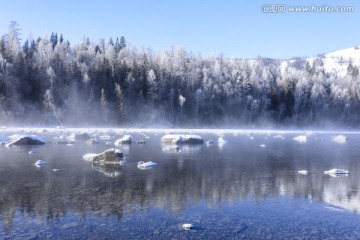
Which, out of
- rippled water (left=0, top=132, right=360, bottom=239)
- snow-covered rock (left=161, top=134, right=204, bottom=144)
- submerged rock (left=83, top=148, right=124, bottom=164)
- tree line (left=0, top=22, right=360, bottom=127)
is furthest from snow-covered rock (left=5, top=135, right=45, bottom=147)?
tree line (left=0, top=22, right=360, bottom=127)

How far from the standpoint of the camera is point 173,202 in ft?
60.5

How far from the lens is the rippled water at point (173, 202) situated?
1426 cm

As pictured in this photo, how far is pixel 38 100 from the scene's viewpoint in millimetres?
103688

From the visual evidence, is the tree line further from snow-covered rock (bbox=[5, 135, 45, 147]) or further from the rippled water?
the rippled water

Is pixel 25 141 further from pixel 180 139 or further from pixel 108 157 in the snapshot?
pixel 180 139

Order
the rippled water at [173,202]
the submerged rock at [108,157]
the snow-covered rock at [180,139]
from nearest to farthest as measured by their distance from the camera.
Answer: the rippled water at [173,202], the submerged rock at [108,157], the snow-covered rock at [180,139]

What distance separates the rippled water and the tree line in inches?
2953

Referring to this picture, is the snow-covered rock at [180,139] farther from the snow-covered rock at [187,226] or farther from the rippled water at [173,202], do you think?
the snow-covered rock at [187,226]

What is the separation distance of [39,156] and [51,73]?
77339mm

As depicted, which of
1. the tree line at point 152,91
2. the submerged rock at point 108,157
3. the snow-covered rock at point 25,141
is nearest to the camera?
the submerged rock at point 108,157

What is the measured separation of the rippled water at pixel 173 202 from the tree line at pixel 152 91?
7500cm

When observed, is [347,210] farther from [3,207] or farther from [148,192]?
[3,207]

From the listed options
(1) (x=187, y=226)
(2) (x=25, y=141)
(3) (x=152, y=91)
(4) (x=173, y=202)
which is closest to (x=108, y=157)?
(4) (x=173, y=202)

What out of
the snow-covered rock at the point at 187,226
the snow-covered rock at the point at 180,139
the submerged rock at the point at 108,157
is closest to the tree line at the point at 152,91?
the snow-covered rock at the point at 180,139
